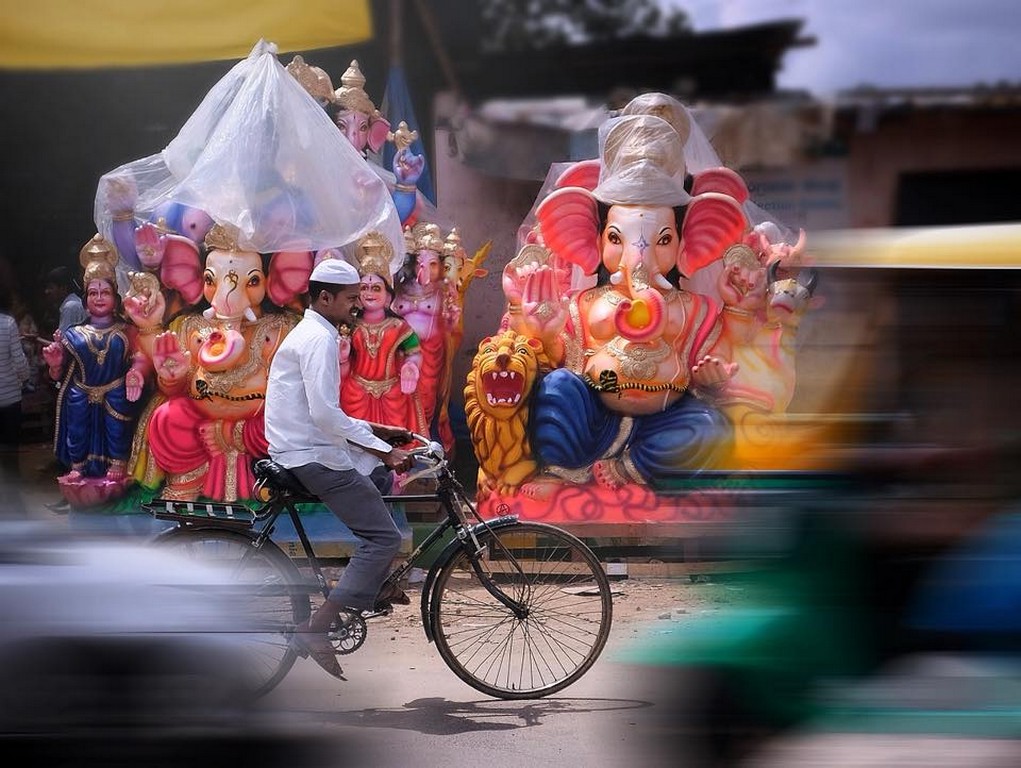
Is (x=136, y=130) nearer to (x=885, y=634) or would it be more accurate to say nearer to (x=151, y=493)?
(x=151, y=493)

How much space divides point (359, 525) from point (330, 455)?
0.25 meters

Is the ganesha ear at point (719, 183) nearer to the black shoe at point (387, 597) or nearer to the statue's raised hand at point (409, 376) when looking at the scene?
the statue's raised hand at point (409, 376)

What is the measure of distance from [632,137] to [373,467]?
110 inches

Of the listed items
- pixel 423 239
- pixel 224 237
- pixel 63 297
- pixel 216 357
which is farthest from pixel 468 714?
pixel 63 297

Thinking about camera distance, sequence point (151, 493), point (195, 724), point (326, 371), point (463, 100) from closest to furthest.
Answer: point (195, 724) → point (326, 371) → point (151, 493) → point (463, 100)

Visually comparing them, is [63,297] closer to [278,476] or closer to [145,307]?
[145,307]

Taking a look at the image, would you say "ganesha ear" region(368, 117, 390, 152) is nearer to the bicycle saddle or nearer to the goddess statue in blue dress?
the goddess statue in blue dress

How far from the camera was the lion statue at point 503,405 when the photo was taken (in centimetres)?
638

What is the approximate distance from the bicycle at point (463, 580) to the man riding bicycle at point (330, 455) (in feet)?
0.21

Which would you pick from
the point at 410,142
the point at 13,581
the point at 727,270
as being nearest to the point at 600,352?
the point at 727,270

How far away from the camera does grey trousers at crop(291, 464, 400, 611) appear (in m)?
4.25

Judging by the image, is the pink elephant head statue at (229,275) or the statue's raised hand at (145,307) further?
the statue's raised hand at (145,307)

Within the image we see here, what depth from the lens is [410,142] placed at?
7047 mm

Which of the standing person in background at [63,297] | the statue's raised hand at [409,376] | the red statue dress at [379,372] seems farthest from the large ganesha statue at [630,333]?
the standing person in background at [63,297]
